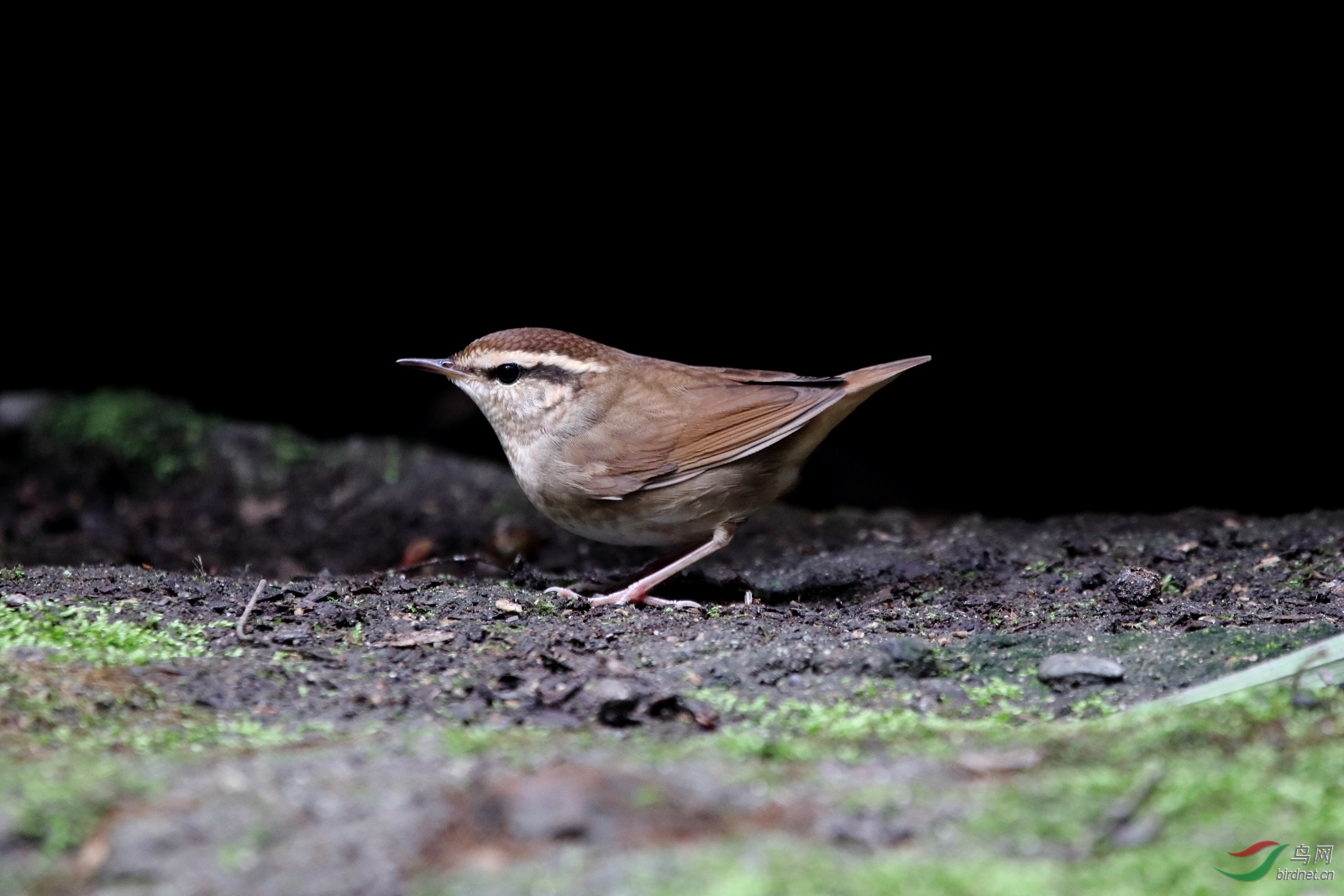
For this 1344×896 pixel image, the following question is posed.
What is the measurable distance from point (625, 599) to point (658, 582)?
0.20 meters

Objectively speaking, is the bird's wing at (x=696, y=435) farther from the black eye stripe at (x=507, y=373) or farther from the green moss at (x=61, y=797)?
the green moss at (x=61, y=797)

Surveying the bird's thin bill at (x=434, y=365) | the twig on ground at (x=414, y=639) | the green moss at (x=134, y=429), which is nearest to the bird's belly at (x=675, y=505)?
the bird's thin bill at (x=434, y=365)

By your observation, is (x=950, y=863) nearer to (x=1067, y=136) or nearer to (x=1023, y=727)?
(x=1023, y=727)

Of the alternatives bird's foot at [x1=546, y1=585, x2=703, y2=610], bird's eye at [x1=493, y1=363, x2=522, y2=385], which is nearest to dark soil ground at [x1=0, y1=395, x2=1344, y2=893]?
bird's foot at [x1=546, y1=585, x2=703, y2=610]

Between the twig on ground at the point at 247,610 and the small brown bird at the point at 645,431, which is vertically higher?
the small brown bird at the point at 645,431

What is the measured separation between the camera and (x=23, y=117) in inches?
364

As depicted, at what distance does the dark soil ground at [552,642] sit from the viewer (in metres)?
2.28

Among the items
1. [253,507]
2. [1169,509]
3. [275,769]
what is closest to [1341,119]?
[1169,509]

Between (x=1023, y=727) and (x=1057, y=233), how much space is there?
24.8 feet

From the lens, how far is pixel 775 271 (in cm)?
1048

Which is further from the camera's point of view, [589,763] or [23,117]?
[23,117]

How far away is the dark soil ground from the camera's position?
2.28 m

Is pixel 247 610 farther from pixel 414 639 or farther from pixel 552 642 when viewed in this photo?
pixel 552 642

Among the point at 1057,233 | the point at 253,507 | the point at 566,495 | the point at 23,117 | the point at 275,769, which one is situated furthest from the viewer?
the point at 1057,233
